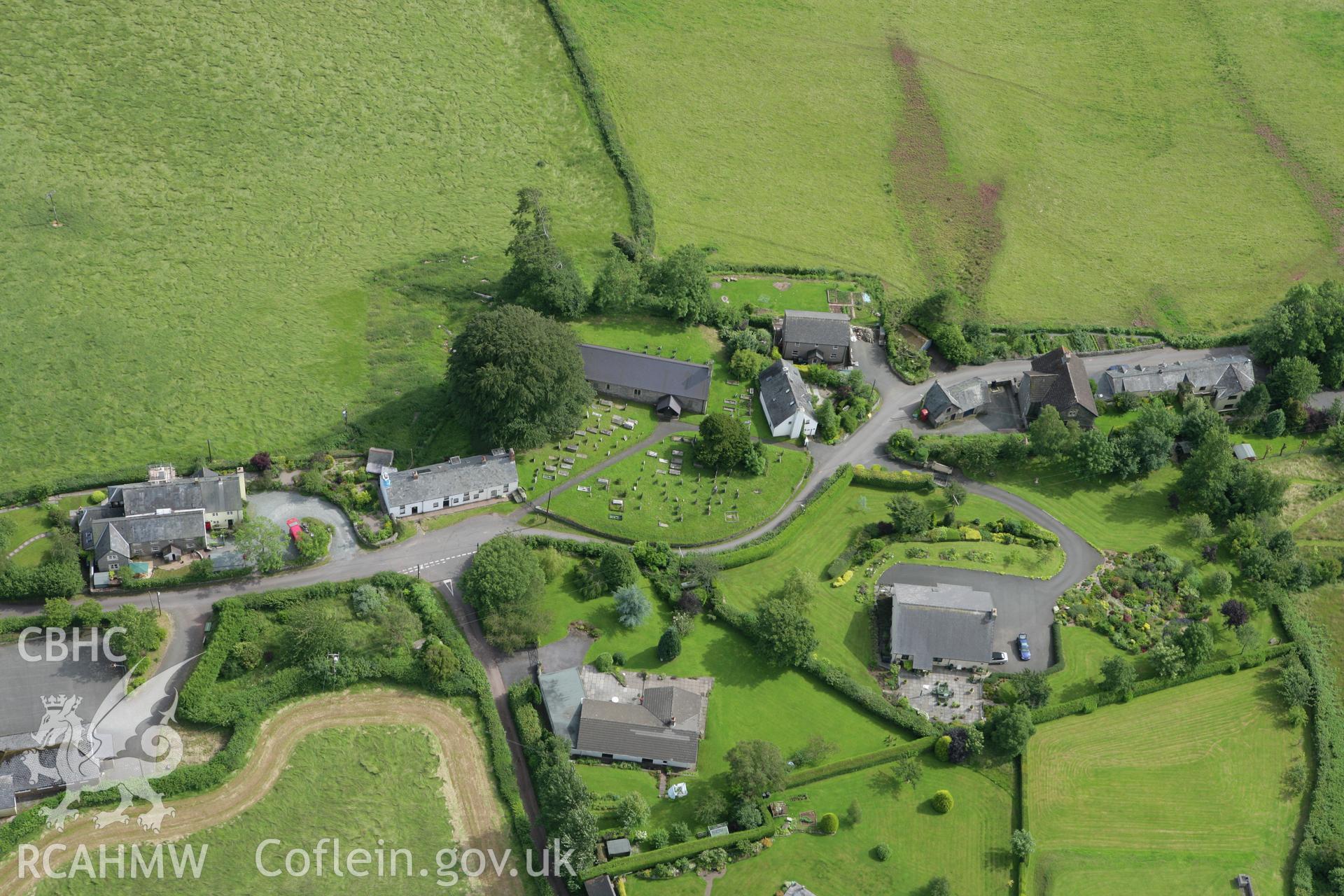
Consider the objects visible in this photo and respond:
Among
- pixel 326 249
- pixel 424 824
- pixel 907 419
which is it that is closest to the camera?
pixel 424 824

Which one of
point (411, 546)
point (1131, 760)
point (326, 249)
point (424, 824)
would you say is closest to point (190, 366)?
point (326, 249)

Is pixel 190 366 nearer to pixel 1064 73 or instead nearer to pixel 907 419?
pixel 907 419

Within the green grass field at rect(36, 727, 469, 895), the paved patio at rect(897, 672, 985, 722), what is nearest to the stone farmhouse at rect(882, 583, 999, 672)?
the paved patio at rect(897, 672, 985, 722)

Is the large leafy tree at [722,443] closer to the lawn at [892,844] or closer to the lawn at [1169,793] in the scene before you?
the lawn at [892,844]

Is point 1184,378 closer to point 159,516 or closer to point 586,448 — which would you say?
point 586,448

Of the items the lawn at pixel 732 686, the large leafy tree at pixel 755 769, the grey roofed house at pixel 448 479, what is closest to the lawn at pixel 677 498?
the grey roofed house at pixel 448 479

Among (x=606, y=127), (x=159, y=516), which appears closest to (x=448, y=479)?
(x=159, y=516)

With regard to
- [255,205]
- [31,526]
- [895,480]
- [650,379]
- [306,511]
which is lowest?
[31,526]
